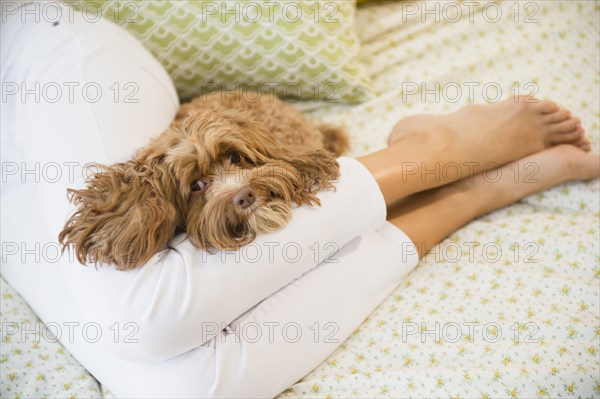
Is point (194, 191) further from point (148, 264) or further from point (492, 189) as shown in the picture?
point (492, 189)

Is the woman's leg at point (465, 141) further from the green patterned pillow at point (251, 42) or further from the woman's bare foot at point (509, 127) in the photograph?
the green patterned pillow at point (251, 42)

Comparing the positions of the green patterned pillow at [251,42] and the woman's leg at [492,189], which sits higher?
the green patterned pillow at [251,42]

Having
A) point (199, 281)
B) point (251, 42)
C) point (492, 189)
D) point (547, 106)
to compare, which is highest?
point (251, 42)

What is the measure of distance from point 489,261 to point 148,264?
125cm

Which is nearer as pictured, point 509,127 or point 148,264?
point 148,264

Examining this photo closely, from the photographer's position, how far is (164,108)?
7.19 ft

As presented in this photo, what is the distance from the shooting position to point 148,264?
161 cm

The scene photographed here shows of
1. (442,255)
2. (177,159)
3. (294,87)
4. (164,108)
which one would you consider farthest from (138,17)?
(442,255)

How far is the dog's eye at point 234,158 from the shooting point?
70.2 inches

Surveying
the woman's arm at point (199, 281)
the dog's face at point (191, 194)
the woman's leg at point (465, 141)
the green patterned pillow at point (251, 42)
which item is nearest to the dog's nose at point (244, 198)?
the dog's face at point (191, 194)

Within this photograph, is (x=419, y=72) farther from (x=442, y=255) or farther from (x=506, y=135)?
(x=442, y=255)

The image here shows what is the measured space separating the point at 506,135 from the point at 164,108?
1395 millimetres

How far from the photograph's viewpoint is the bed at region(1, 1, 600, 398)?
1.71 m

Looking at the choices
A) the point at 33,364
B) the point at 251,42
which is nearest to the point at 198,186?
the point at 33,364
